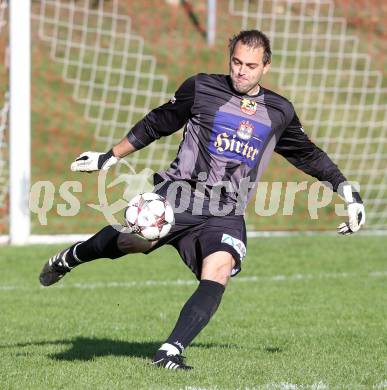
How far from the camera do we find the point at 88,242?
626 cm

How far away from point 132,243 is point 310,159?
1.27 meters

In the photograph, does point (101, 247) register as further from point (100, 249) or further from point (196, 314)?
point (196, 314)

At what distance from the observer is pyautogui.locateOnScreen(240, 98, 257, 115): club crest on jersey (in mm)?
5867

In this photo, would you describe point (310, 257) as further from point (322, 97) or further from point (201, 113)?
point (322, 97)

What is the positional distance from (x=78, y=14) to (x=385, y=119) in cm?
660

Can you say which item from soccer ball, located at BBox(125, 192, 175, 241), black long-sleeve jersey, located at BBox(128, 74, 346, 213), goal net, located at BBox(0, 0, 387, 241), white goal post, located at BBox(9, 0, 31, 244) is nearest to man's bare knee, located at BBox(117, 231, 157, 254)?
soccer ball, located at BBox(125, 192, 175, 241)

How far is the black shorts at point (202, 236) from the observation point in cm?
567

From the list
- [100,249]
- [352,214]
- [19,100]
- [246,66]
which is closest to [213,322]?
[100,249]

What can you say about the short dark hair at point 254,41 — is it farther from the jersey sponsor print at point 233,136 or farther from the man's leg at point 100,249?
the man's leg at point 100,249

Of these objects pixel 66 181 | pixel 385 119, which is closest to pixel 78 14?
pixel 66 181

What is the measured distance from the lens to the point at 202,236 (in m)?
5.77

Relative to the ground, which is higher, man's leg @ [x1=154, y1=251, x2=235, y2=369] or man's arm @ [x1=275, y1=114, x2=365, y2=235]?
man's arm @ [x1=275, y1=114, x2=365, y2=235]

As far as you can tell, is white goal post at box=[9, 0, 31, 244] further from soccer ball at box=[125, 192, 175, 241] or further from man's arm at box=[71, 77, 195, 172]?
soccer ball at box=[125, 192, 175, 241]

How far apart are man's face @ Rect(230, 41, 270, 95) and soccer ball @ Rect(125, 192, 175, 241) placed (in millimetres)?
844
